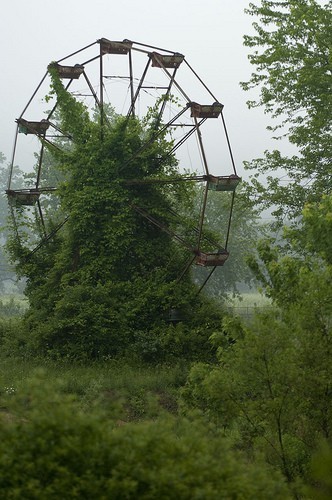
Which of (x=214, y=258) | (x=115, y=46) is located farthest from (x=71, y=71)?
(x=214, y=258)

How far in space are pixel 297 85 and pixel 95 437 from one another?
22.3m

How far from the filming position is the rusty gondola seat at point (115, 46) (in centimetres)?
2772

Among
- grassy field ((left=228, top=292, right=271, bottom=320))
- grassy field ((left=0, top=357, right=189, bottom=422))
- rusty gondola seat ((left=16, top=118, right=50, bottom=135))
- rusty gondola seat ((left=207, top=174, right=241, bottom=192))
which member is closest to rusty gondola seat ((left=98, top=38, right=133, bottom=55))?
rusty gondola seat ((left=16, top=118, right=50, bottom=135))

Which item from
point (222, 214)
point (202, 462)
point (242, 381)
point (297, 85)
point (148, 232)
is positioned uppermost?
point (222, 214)

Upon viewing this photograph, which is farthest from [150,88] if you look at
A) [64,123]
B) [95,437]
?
[95,437]

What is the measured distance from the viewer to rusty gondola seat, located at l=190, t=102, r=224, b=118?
87.4ft

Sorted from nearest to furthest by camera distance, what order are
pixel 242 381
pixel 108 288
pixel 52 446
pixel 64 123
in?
pixel 52 446 → pixel 242 381 → pixel 108 288 → pixel 64 123

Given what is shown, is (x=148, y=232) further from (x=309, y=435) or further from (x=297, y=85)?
(x=309, y=435)

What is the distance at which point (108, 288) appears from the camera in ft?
85.5

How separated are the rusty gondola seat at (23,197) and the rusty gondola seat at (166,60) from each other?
20.1ft

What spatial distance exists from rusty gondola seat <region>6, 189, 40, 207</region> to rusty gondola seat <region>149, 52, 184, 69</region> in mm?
6141

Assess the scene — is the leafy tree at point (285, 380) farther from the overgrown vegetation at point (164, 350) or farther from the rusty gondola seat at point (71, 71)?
the rusty gondola seat at point (71, 71)

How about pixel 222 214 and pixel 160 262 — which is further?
pixel 222 214

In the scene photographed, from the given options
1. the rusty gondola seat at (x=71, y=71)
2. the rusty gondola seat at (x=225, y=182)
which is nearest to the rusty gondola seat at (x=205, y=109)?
the rusty gondola seat at (x=225, y=182)
